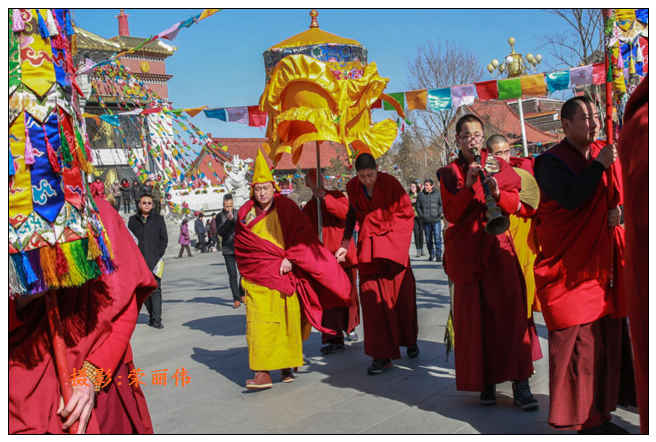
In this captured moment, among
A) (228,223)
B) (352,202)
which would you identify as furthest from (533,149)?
(352,202)

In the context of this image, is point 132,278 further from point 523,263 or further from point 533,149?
point 533,149

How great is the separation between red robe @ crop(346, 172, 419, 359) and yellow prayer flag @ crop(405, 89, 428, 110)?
3433mm

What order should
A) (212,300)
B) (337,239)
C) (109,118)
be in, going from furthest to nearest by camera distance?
1. (109,118)
2. (212,300)
3. (337,239)

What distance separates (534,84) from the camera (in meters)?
8.64

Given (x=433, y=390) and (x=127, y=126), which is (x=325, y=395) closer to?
(x=433, y=390)

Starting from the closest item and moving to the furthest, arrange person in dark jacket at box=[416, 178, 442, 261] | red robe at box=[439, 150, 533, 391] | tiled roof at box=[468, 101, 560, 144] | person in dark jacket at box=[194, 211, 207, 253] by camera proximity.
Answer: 1. red robe at box=[439, 150, 533, 391]
2. person in dark jacket at box=[416, 178, 442, 261]
3. person in dark jacket at box=[194, 211, 207, 253]
4. tiled roof at box=[468, 101, 560, 144]

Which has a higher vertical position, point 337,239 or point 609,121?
point 609,121

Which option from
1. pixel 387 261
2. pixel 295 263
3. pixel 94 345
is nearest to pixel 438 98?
pixel 387 261

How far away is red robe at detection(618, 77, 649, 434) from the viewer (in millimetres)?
1697

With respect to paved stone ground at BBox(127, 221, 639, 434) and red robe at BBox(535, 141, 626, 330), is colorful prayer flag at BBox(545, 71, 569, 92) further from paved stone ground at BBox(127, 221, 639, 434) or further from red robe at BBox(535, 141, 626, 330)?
red robe at BBox(535, 141, 626, 330)

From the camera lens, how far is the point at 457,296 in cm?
439

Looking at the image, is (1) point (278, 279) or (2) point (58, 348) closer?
(2) point (58, 348)

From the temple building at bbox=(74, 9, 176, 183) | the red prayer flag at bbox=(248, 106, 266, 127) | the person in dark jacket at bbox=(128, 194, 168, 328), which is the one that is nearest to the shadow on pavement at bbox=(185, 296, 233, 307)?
the person in dark jacket at bbox=(128, 194, 168, 328)

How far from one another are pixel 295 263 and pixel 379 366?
110cm
